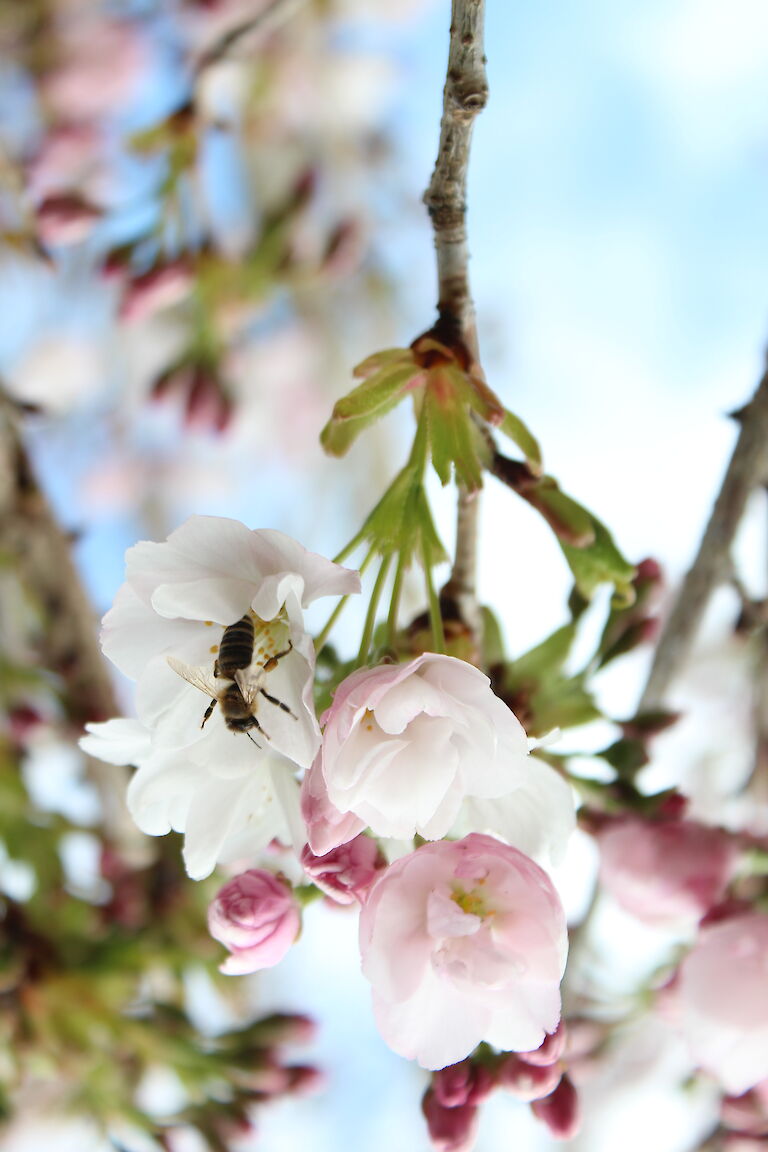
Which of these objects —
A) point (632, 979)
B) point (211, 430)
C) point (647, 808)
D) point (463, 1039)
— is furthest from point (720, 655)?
point (463, 1039)

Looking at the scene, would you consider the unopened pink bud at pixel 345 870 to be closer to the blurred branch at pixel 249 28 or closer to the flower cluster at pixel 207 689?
the flower cluster at pixel 207 689

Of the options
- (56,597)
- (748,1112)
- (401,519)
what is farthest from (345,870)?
(56,597)

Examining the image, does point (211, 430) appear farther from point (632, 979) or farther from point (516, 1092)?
point (516, 1092)

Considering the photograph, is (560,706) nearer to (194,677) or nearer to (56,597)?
(194,677)

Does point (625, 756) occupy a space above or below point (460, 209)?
below

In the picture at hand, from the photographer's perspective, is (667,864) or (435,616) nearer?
(435,616)

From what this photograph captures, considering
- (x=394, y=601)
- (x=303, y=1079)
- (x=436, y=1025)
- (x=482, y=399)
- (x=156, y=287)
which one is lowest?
(x=303, y=1079)
